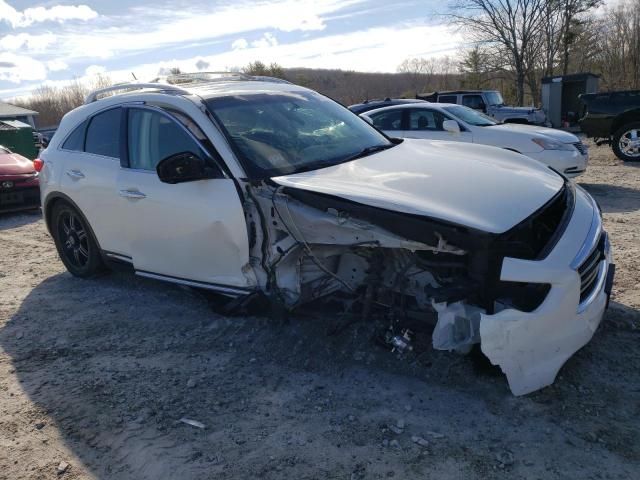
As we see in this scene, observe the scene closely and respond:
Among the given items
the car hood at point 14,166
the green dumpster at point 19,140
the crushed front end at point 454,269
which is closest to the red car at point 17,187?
the car hood at point 14,166

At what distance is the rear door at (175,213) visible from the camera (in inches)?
140

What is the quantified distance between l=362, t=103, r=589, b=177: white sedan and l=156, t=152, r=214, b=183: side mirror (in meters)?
4.77

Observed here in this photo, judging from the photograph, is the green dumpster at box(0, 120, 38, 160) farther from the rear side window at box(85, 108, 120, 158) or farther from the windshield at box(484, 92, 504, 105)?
the windshield at box(484, 92, 504, 105)

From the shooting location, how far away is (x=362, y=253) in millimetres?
3342

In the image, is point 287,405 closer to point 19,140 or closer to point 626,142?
point 626,142

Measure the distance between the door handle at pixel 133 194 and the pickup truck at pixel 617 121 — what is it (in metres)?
10.2

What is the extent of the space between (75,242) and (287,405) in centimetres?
325

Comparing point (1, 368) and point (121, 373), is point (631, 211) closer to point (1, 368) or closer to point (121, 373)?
point (121, 373)

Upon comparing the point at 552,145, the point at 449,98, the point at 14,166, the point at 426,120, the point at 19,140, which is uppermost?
the point at 449,98

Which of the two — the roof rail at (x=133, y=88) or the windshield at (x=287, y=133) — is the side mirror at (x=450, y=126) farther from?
the roof rail at (x=133, y=88)

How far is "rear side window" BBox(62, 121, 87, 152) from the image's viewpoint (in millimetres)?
4855

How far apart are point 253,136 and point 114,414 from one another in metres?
1.98

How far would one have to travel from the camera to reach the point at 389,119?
9.78 meters

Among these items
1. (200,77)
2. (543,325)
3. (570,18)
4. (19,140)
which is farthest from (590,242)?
(570,18)
